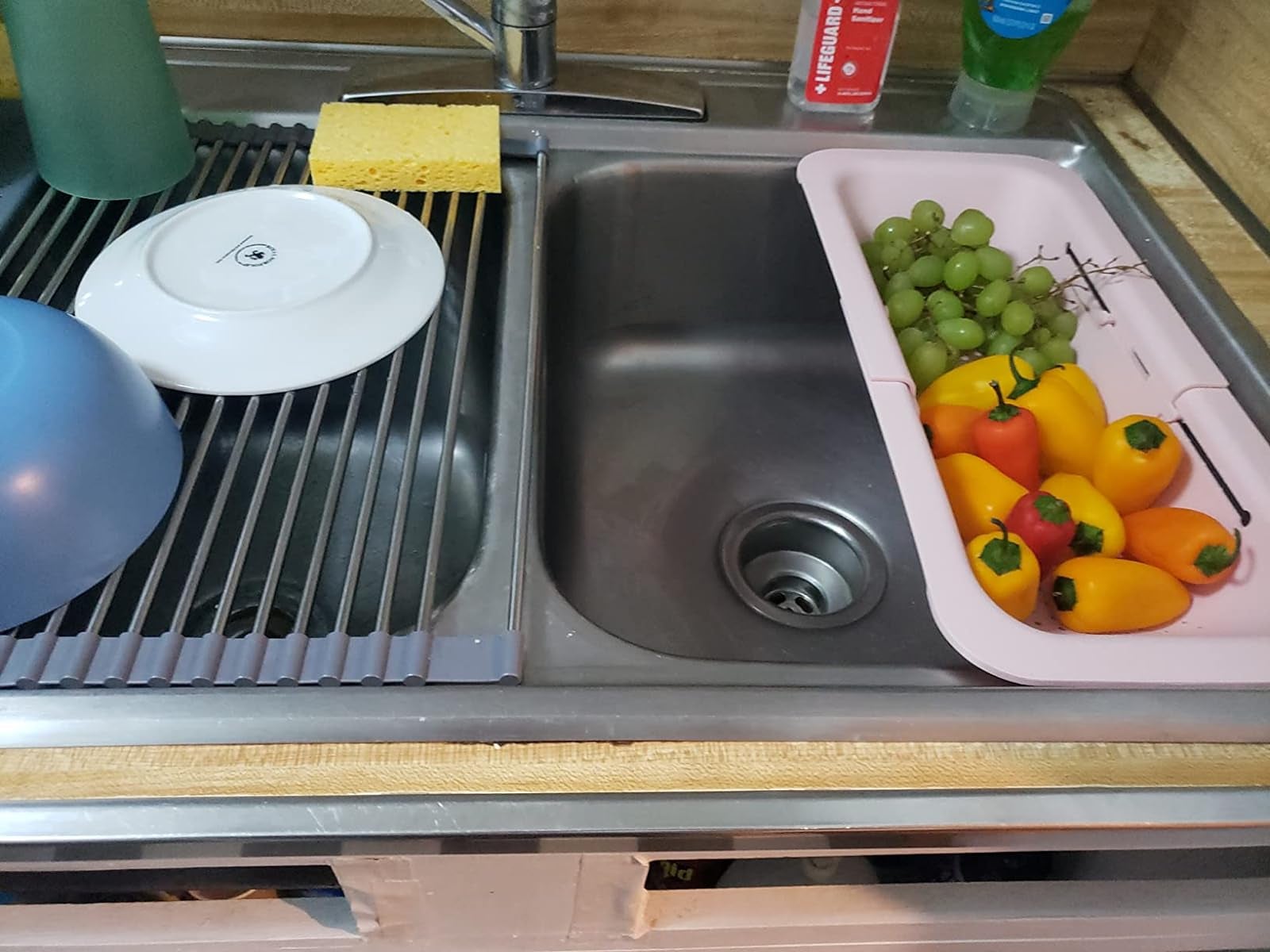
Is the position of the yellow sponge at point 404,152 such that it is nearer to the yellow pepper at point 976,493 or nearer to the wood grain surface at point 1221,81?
the yellow pepper at point 976,493

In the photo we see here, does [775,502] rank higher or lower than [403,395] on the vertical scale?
lower

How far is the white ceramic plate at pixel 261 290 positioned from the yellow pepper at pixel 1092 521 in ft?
1.45

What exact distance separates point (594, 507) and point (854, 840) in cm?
38

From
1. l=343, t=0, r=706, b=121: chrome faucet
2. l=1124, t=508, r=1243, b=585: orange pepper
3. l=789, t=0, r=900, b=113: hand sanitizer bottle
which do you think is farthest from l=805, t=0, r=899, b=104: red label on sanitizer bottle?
l=1124, t=508, r=1243, b=585: orange pepper

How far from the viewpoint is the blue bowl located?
444 millimetres

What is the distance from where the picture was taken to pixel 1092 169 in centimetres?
82

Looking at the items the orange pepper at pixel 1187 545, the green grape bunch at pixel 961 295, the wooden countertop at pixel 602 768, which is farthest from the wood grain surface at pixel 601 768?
the green grape bunch at pixel 961 295

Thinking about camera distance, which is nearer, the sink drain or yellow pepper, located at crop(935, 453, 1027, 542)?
yellow pepper, located at crop(935, 453, 1027, 542)

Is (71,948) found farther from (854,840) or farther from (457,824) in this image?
(854,840)

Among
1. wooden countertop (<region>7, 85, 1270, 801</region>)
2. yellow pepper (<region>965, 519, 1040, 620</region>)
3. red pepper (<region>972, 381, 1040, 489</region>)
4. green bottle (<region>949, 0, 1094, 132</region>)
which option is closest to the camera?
wooden countertop (<region>7, 85, 1270, 801</region>)

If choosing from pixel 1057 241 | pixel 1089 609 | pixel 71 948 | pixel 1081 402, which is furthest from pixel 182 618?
pixel 1057 241

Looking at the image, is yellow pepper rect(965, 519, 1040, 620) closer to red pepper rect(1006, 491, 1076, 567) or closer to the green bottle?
red pepper rect(1006, 491, 1076, 567)

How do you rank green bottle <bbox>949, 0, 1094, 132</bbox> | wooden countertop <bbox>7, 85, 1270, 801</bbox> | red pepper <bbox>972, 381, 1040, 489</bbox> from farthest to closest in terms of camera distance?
green bottle <bbox>949, 0, 1094, 132</bbox> → red pepper <bbox>972, 381, 1040, 489</bbox> → wooden countertop <bbox>7, 85, 1270, 801</bbox>

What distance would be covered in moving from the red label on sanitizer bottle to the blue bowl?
60cm
